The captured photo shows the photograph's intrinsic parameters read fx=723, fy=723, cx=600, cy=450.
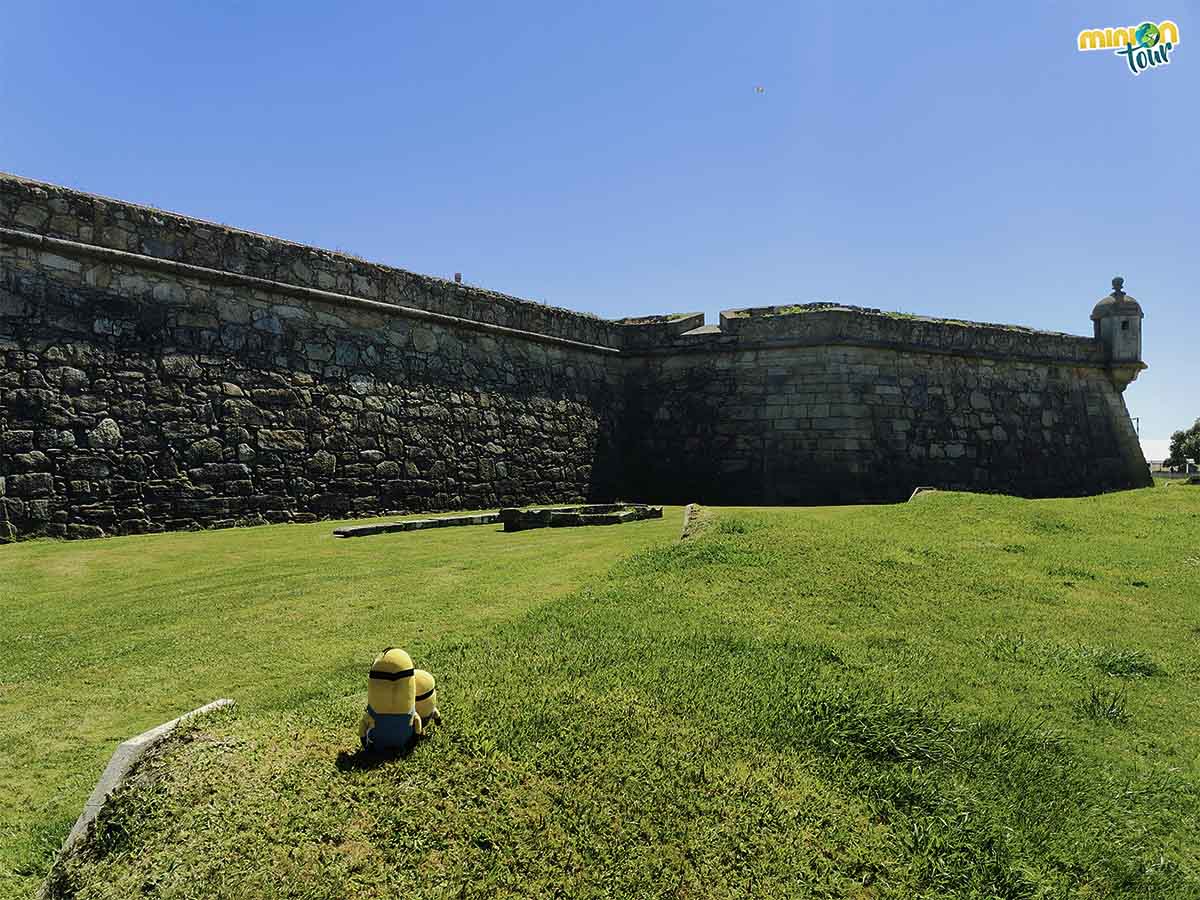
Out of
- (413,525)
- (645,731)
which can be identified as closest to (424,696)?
(645,731)

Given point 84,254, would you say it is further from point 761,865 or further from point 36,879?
point 761,865

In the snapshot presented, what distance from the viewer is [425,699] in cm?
258

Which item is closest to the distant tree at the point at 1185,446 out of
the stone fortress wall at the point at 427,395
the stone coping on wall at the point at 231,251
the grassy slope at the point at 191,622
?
the stone fortress wall at the point at 427,395

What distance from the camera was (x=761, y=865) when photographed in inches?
83.4

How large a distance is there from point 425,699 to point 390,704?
0.16 metres

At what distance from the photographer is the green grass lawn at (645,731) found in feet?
6.99

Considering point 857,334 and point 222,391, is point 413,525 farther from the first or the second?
point 857,334

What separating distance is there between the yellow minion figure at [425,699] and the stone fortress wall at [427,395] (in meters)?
6.71

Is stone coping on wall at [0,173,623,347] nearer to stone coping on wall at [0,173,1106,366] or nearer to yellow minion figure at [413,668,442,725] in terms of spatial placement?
stone coping on wall at [0,173,1106,366]

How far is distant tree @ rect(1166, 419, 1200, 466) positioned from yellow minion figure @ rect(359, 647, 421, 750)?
46234 mm

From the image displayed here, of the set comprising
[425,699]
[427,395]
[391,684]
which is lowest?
[425,699]

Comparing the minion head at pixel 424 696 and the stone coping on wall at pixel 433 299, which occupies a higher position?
the stone coping on wall at pixel 433 299

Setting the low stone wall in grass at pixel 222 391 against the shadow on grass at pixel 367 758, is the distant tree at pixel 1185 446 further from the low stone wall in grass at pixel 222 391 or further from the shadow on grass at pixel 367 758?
the shadow on grass at pixel 367 758

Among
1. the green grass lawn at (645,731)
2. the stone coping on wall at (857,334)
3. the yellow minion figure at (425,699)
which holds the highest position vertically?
the stone coping on wall at (857,334)
